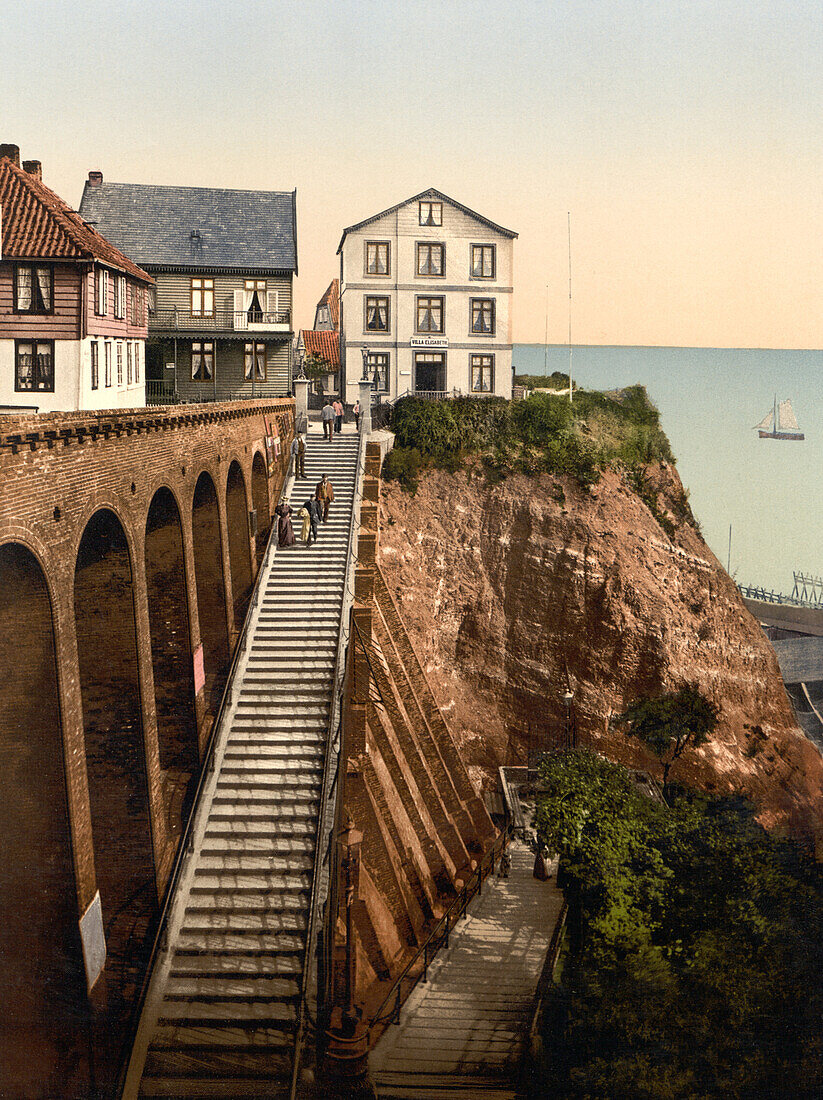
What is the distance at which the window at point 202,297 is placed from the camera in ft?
134

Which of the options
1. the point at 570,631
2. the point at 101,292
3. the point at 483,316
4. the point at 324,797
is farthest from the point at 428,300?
the point at 324,797

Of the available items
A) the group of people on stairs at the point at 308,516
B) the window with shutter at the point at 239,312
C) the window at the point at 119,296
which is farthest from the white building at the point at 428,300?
the window at the point at 119,296

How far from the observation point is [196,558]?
25641 mm

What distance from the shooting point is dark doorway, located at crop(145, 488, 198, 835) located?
70.3 ft

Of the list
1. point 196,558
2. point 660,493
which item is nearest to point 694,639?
point 660,493

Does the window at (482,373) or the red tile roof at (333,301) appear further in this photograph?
the red tile roof at (333,301)

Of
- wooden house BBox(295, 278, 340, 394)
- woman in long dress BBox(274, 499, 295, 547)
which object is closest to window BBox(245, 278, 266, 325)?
wooden house BBox(295, 278, 340, 394)

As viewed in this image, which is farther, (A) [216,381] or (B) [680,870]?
(A) [216,381]

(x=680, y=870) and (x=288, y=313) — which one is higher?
(x=288, y=313)

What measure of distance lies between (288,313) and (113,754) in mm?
28082

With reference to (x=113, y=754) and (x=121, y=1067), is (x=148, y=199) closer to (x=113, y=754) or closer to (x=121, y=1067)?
(x=113, y=754)

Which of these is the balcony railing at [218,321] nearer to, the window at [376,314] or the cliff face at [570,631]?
the window at [376,314]

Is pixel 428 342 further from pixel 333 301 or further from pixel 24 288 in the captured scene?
pixel 333 301

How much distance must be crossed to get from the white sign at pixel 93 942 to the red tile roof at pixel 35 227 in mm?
16236
